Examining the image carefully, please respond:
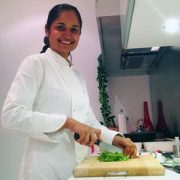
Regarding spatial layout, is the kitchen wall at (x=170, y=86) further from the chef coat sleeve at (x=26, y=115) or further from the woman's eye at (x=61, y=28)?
the chef coat sleeve at (x=26, y=115)

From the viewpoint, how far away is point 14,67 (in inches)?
96.1

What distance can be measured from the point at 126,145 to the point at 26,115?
38cm

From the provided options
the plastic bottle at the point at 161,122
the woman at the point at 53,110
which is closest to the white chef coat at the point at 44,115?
the woman at the point at 53,110

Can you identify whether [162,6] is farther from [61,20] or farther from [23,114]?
[23,114]

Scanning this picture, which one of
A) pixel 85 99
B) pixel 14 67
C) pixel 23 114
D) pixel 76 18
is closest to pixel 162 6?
pixel 76 18

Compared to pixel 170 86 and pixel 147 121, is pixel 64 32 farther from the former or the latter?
pixel 147 121

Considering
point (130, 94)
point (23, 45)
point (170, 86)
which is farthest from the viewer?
point (23, 45)

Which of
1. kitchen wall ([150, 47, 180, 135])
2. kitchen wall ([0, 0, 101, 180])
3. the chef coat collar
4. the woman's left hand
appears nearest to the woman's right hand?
the woman's left hand

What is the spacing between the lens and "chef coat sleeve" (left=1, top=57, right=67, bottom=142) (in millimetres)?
829

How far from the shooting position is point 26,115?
83 cm

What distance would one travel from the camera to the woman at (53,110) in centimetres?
83

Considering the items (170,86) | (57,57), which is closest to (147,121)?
(170,86)

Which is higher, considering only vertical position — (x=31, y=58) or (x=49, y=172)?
(x=31, y=58)

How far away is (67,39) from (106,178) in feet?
1.78
